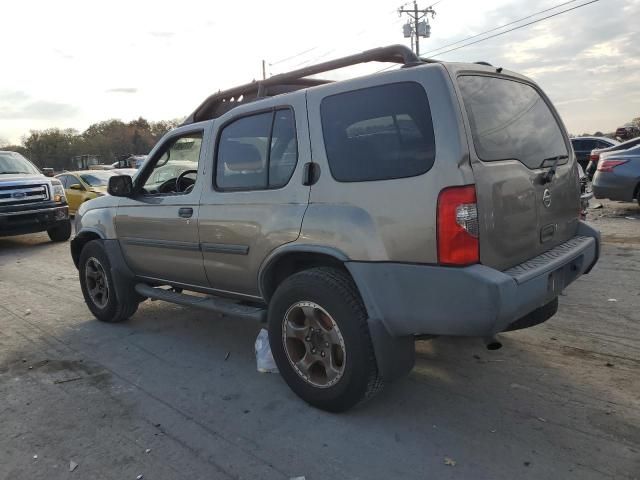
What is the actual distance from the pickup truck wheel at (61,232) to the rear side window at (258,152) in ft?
29.3

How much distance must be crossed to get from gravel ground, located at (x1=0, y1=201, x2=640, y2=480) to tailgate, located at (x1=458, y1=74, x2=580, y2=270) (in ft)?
3.19

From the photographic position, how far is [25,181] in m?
10.7

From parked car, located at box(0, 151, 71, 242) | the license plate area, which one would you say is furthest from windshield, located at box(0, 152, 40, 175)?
the license plate area

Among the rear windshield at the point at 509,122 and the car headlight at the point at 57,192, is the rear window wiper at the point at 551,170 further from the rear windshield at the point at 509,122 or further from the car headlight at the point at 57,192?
the car headlight at the point at 57,192

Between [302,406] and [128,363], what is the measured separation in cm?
169

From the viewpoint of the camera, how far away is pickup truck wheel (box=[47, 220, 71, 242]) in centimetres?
1150

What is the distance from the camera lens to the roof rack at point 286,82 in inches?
130

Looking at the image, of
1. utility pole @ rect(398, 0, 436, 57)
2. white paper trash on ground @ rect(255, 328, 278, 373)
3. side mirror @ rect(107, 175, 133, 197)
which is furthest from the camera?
utility pole @ rect(398, 0, 436, 57)

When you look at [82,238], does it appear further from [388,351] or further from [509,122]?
[509,122]

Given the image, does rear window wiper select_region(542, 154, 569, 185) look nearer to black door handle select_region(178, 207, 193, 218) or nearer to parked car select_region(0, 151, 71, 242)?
black door handle select_region(178, 207, 193, 218)

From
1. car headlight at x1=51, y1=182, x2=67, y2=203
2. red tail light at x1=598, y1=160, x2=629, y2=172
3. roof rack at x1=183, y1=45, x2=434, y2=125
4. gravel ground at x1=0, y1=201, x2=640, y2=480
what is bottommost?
gravel ground at x1=0, y1=201, x2=640, y2=480

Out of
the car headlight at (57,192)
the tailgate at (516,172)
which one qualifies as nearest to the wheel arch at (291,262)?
the tailgate at (516,172)

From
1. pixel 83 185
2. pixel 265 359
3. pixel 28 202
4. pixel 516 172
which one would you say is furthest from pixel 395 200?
pixel 83 185

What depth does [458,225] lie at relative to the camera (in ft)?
8.68
